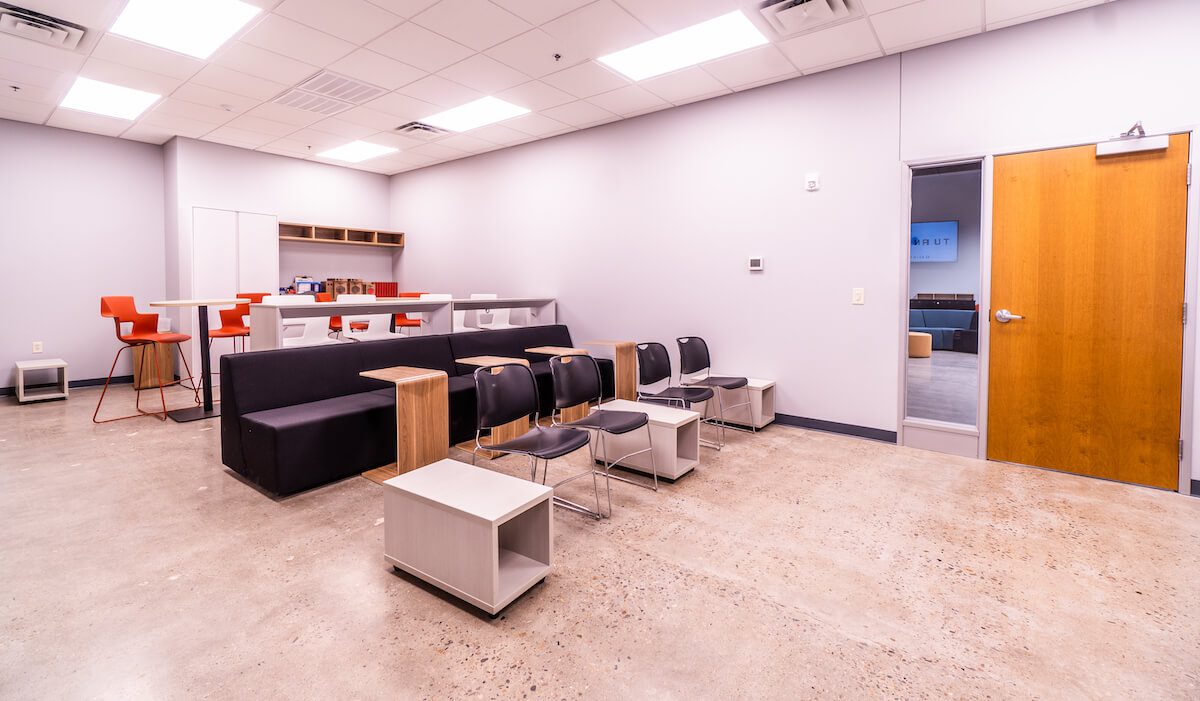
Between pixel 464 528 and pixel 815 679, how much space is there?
1.31 meters

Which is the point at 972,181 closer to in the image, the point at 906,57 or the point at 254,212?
the point at 906,57

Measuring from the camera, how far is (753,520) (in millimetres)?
2908

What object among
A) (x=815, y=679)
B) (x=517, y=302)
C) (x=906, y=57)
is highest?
(x=906, y=57)

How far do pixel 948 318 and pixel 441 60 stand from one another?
32.0 feet

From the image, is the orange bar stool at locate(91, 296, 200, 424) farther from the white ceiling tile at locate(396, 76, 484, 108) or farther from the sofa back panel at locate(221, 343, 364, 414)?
the white ceiling tile at locate(396, 76, 484, 108)

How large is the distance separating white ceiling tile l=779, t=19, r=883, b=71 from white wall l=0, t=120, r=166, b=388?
757 centimetres

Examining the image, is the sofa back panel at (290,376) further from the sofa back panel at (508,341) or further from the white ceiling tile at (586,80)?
the white ceiling tile at (586,80)

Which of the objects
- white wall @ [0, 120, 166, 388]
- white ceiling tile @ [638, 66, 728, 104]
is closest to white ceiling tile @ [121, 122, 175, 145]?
white wall @ [0, 120, 166, 388]

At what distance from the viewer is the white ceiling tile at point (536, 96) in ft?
15.7

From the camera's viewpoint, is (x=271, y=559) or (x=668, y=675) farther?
(x=271, y=559)

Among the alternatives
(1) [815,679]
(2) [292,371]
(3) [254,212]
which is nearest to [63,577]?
(2) [292,371]

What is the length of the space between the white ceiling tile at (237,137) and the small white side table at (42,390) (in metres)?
3.00

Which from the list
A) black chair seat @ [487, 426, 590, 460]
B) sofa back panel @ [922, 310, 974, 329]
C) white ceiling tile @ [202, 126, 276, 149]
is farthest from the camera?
sofa back panel @ [922, 310, 974, 329]

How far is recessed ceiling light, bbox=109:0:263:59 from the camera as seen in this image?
3.51 meters
